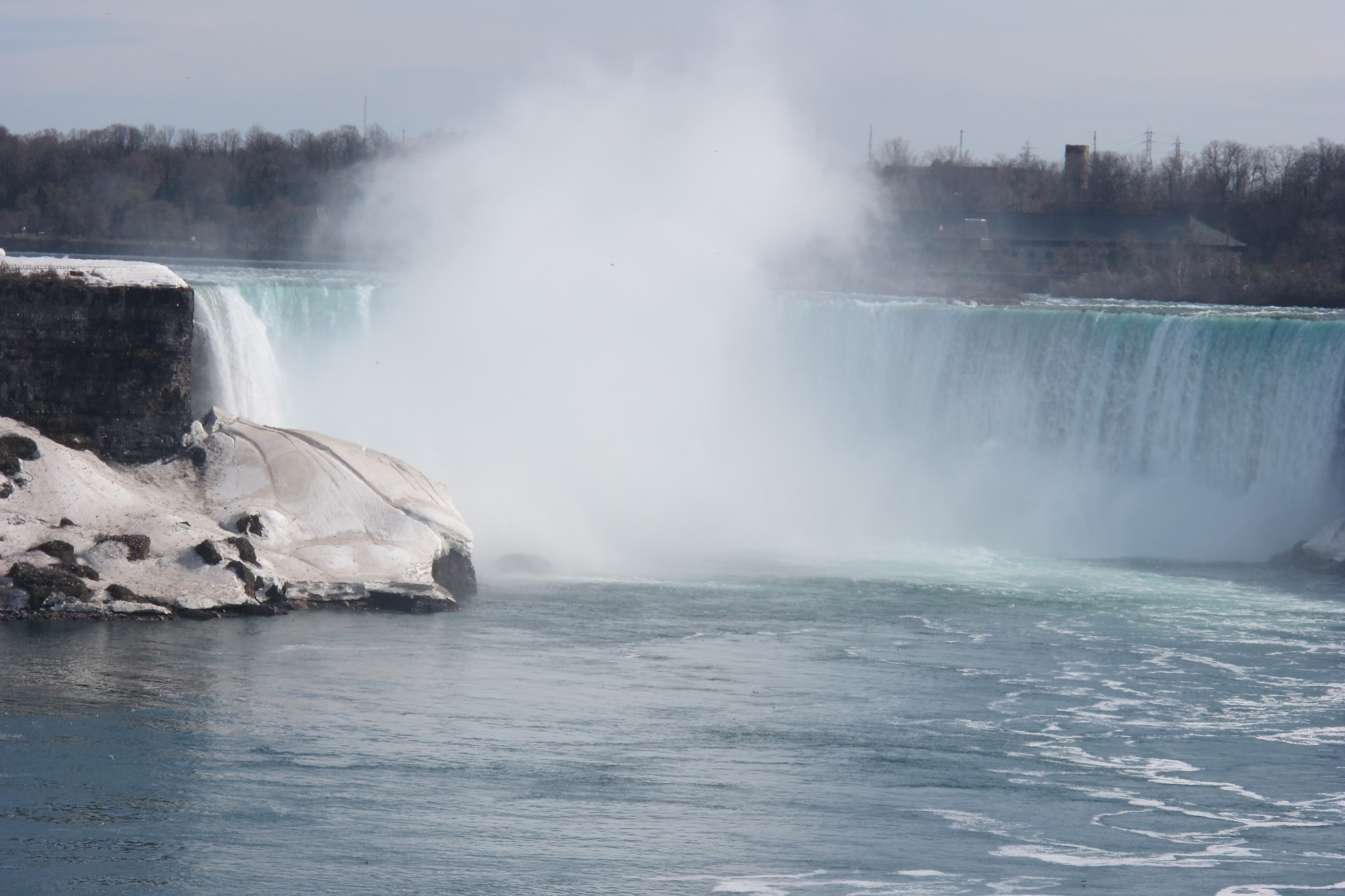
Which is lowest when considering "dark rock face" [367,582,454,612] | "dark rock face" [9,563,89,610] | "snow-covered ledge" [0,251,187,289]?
"dark rock face" [367,582,454,612]

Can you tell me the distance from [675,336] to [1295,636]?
1479 cm

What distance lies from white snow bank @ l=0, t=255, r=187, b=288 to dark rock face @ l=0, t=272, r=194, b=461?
71 millimetres

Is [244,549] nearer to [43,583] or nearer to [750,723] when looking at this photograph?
[43,583]

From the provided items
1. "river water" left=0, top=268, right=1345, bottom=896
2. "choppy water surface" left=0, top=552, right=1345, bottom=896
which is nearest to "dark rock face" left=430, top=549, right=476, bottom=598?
"river water" left=0, top=268, right=1345, bottom=896

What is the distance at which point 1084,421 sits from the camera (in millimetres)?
27766

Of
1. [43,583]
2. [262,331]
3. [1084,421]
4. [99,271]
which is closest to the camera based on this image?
[43,583]

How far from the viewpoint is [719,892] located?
9.23m

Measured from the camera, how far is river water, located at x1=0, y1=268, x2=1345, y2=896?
382 inches

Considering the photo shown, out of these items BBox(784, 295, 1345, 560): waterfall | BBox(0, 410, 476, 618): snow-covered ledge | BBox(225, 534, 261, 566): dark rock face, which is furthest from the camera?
BBox(784, 295, 1345, 560): waterfall

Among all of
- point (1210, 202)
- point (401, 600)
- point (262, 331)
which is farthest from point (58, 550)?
point (1210, 202)

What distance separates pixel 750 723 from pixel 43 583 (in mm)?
7060

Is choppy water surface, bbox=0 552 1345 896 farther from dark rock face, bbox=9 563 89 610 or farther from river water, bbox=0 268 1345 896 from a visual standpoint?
dark rock face, bbox=9 563 89 610

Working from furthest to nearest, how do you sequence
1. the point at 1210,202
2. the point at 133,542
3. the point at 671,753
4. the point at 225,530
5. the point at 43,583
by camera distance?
the point at 1210,202, the point at 225,530, the point at 133,542, the point at 43,583, the point at 671,753

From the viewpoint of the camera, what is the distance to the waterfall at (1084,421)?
1016 inches
